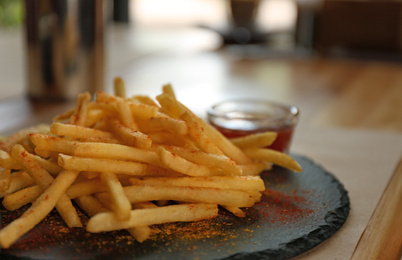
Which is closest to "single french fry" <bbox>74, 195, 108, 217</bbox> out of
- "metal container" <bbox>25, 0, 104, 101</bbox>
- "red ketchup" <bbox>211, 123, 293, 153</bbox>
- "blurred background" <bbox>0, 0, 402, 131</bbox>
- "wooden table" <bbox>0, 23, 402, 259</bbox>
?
"wooden table" <bbox>0, 23, 402, 259</bbox>

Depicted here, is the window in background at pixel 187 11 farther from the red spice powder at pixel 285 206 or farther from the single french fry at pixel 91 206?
Answer: the single french fry at pixel 91 206

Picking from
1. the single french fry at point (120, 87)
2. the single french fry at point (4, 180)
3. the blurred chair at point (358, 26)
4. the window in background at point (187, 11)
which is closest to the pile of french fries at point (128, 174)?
the single french fry at point (4, 180)

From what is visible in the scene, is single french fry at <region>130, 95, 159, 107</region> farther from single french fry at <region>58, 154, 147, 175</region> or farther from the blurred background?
the blurred background

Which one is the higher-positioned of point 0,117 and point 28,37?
point 28,37

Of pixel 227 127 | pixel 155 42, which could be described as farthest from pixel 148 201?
pixel 155 42

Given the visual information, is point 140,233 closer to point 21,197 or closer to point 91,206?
point 91,206

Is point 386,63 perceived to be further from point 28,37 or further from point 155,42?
point 28,37
